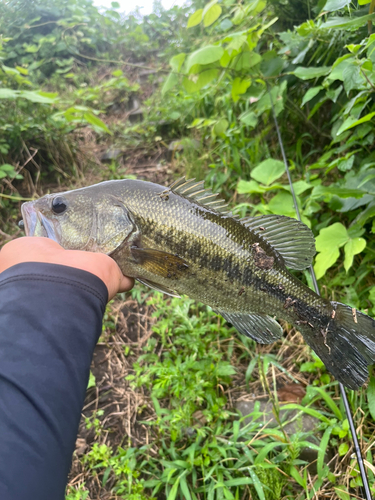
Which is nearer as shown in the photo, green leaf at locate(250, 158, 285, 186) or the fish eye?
the fish eye

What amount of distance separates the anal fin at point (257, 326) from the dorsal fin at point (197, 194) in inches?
25.2

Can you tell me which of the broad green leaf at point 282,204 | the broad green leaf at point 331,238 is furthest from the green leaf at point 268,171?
the broad green leaf at point 331,238

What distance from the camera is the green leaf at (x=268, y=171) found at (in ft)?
9.91

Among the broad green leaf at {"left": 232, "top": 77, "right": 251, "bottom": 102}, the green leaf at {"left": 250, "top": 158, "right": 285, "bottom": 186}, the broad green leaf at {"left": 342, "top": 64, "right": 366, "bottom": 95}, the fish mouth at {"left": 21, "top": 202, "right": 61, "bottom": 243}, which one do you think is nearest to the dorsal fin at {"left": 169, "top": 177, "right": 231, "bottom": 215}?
the fish mouth at {"left": 21, "top": 202, "right": 61, "bottom": 243}

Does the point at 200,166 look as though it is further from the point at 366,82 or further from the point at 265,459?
the point at 265,459

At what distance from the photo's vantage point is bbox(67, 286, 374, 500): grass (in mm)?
1920

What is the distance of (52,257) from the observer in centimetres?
129

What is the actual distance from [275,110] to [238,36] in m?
0.78

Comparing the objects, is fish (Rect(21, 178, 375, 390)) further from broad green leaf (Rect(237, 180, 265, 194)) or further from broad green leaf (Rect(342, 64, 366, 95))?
broad green leaf (Rect(237, 180, 265, 194))

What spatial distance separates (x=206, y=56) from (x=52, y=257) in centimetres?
233

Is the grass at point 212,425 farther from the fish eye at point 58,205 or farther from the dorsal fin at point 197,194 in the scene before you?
the fish eye at point 58,205

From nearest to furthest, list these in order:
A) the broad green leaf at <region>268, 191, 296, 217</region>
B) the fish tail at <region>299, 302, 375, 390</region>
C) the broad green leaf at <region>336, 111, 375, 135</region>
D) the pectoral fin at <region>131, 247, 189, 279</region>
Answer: the fish tail at <region>299, 302, 375, 390</region>
the pectoral fin at <region>131, 247, 189, 279</region>
the broad green leaf at <region>336, 111, 375, 135</region>
the broad green leaf at <region>268, 191, 296, 217</region>

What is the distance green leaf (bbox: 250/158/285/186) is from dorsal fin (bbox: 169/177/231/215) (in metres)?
1.46

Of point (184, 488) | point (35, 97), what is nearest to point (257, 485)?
point (184, 488)
